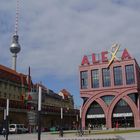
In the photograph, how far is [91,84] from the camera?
Result: 9438 cm

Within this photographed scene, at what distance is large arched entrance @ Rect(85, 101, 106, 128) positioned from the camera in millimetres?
92250

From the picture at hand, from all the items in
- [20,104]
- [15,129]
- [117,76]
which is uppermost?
[117,76]

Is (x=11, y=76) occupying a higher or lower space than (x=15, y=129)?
higher

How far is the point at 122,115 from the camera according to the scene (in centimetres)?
8875

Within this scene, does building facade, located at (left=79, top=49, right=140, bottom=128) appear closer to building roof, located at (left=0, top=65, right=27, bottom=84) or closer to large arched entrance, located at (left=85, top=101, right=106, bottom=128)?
large arched entrance, located at (left=85, top=101, right=106, bottom=128)

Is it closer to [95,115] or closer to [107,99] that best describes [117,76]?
[107,99]

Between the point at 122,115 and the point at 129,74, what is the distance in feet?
38.4

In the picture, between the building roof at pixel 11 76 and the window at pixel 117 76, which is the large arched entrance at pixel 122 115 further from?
the building roof at pixel 11 76

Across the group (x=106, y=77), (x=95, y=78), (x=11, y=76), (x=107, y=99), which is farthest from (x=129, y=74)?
(x=11, y=76)

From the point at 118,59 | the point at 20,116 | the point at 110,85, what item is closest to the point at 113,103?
the point at 110,85

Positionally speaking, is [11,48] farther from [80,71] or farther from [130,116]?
[130,116]

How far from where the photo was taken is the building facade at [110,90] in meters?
88.5

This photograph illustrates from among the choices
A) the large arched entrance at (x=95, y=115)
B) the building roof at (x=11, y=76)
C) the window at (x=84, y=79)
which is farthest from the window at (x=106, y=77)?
the building roof at (x=11, y=76)

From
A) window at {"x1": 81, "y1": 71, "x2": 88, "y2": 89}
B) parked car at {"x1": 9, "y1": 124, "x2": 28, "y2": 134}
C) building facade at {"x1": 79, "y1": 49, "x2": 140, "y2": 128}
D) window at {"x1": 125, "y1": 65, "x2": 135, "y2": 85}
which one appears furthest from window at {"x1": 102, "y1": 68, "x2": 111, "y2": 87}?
parked car at {"x1": 9, "y1": 124, "x2": 28, "y2": 134}
